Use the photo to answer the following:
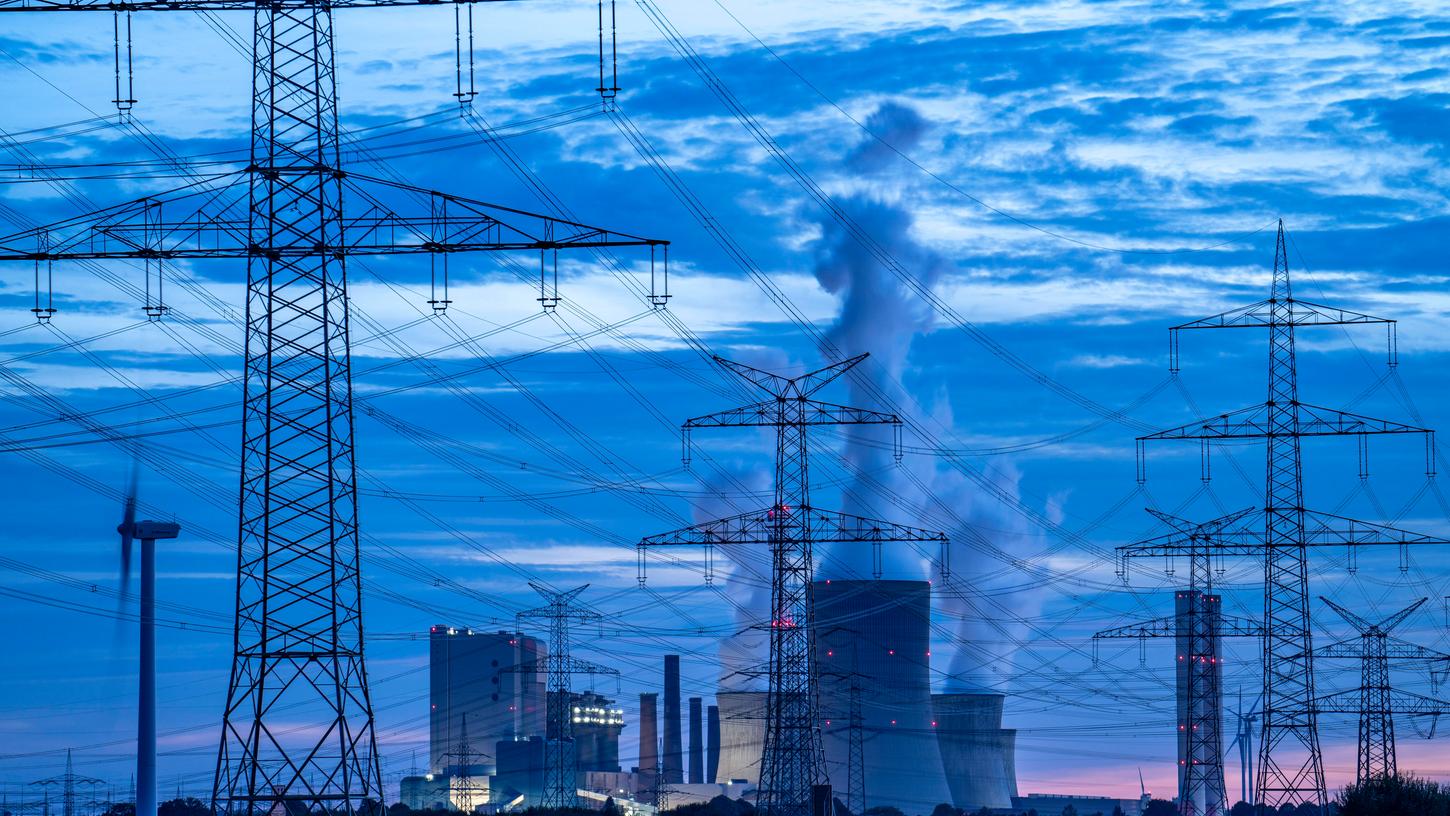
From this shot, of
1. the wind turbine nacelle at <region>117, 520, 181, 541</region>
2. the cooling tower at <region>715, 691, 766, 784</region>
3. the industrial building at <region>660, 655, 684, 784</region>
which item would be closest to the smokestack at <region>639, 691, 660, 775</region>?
the industrial building at <region>660, 655, 684, 784</region>

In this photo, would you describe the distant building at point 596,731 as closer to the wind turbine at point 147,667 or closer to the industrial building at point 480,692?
the industrial building at point 480,692

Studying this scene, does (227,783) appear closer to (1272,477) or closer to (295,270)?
(295,270)

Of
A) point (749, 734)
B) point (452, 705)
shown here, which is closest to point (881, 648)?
point (749, 734)

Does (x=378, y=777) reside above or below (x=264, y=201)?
below

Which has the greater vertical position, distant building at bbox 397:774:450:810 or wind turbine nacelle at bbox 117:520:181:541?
wind turbine nacelle at bbox 117:520:181:541

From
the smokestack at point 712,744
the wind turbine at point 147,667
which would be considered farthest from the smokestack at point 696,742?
the wind turbine at point 147,667

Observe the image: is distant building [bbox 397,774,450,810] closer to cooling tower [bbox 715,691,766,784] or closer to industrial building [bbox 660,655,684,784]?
industrial building [bbox 660,655,684,784]
